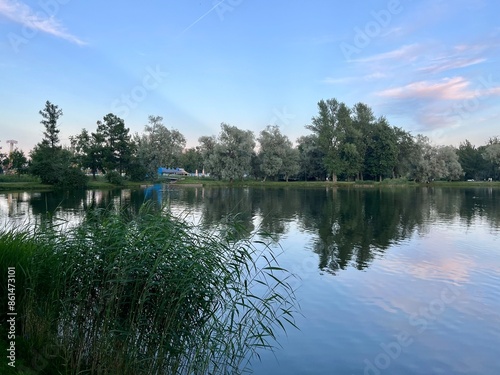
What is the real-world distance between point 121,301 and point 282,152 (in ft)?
305

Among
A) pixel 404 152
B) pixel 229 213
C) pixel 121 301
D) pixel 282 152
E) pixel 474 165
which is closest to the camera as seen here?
pixel 121 301

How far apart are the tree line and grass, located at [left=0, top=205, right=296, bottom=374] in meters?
80.1

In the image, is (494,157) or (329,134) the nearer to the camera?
(329,134)

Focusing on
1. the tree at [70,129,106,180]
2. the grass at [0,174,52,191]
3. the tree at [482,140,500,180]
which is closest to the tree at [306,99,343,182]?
→ the tree at [482,140,500,180]

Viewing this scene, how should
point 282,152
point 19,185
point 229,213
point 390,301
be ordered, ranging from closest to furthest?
1. point 229,213
2. point 390,301
3. point 19,185
4. point 282,152

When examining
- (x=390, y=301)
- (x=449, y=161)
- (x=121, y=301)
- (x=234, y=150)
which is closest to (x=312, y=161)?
(x=234, y=150)

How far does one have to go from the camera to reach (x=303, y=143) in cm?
11612

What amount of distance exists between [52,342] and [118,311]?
1512 millimetres

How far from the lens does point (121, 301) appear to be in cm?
680

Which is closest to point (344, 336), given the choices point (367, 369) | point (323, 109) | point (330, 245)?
point (367, 369)

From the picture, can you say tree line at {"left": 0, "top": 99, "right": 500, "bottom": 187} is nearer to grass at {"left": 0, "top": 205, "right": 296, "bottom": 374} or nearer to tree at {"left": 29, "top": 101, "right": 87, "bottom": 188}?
tree at {"left": 29, "top": 101, "right": 87, "bottom": 188}

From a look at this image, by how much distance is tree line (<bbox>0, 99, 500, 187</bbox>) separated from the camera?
91188mm

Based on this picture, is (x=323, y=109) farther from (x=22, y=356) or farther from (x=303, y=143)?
(x=22, y=356)

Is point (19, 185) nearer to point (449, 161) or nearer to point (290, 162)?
point (290, 162)
